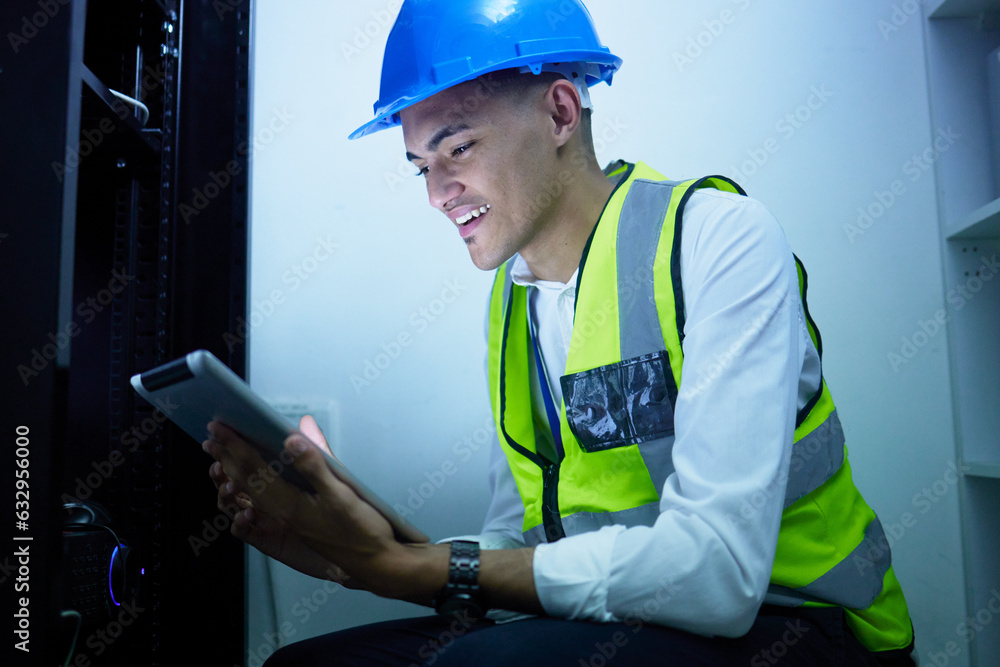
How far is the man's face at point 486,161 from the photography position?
104cm

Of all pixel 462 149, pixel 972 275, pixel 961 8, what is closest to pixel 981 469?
pixel 972 275

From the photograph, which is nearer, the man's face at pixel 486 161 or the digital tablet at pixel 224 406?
the digital tablet at pixel 224 406

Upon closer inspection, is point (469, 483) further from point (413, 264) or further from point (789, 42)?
point (789, 42)

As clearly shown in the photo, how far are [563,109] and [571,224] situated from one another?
0.18 meters

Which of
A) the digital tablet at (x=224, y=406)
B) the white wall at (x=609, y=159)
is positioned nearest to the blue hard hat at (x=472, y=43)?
the white wall at (x=609, y=159)

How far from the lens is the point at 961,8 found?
1.45 m

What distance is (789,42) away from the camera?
1480 mm

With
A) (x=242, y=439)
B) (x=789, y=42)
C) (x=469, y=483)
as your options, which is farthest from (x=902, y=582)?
(x=242, y=439)

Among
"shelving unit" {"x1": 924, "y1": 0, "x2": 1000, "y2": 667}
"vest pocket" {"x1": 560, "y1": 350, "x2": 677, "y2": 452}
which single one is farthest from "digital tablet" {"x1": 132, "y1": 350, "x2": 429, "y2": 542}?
"shelving unit" {"x1": 924, "y1": 0, "x2": 1000, "y2": 667}

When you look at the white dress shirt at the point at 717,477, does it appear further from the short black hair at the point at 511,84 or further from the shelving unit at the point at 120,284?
the shelving unit at the point at 120,284

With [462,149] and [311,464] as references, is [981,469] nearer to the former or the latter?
[462,149]

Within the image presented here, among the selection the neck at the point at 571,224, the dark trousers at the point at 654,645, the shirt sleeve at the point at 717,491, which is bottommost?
the dark trousers at the point at 654,645

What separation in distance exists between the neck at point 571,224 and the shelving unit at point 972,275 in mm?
809

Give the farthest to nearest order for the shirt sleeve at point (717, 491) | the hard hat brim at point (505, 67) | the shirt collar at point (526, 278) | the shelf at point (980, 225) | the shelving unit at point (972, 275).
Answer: the shelving unit at point (972, 275), the shelf at point (980, 225), the shirt collar at point (526, 278), the hard hat brim at point (505, 67), the shirt sleeve at point (717, 491)
